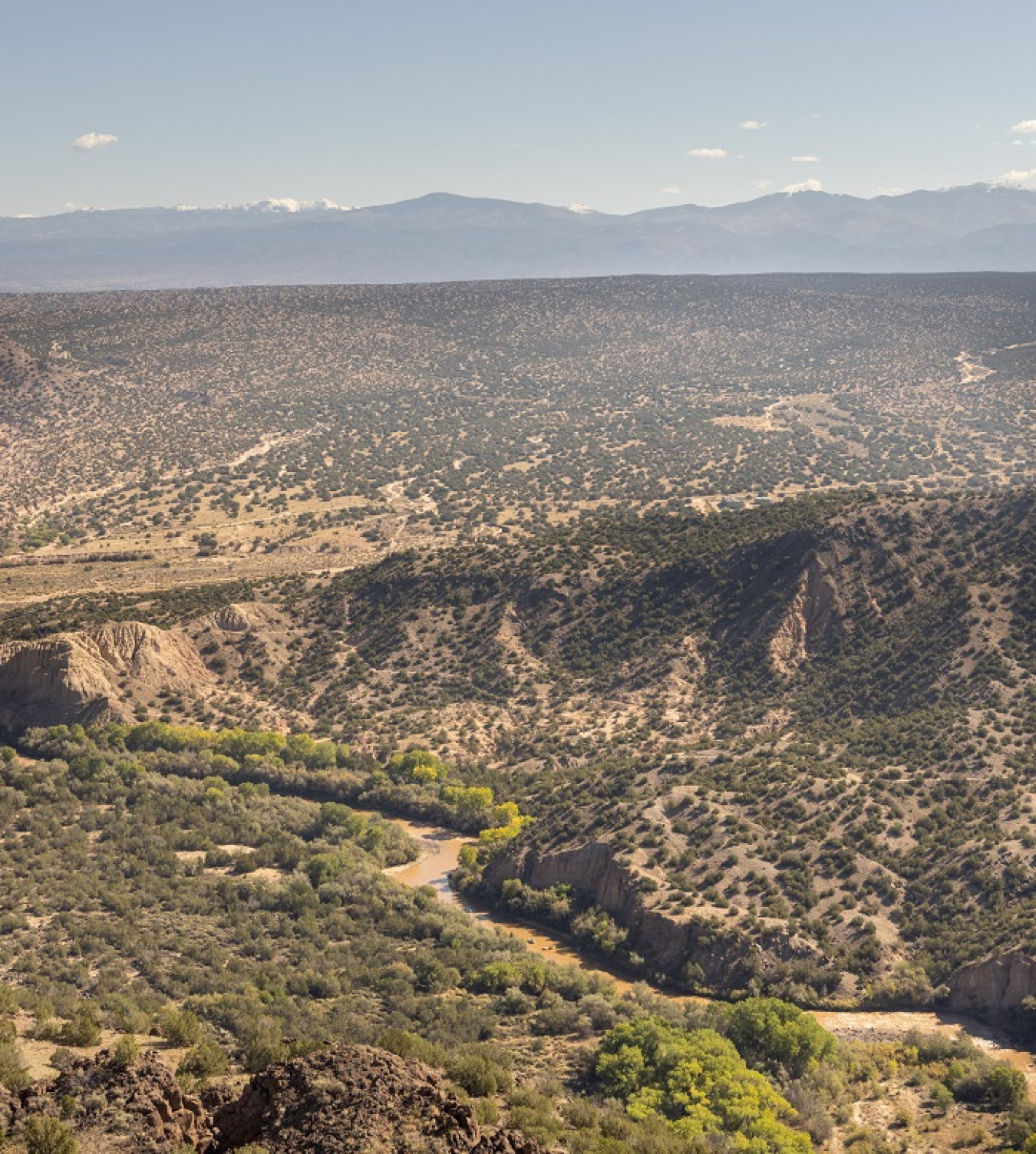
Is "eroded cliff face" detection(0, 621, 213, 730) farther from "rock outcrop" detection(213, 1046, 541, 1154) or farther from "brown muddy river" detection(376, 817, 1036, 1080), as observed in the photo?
"rock outcrop" detection(213, 1046, 541, 1154)

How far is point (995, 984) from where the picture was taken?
39.2m

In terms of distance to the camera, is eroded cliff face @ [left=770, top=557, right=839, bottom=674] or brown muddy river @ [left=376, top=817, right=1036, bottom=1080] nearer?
brown muddy river @ [left=376, top=817, right=1036, bottom=1080]

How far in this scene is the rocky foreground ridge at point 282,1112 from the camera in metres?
21.7

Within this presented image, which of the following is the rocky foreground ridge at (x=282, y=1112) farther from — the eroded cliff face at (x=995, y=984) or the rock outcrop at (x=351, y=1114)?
the eroded cliff face at (x=995, y=984)

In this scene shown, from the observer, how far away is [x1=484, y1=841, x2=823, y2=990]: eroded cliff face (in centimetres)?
4122

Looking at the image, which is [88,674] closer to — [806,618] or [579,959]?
[579,959]

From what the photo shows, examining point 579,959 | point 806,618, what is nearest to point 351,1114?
point 579,959

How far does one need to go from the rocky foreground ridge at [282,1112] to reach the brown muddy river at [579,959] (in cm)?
1851

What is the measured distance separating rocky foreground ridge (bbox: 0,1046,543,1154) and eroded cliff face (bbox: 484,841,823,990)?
19.4 m

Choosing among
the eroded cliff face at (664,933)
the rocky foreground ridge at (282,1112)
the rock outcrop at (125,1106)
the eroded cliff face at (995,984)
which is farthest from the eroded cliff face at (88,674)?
the rocky foreground ridge at (282,1112)

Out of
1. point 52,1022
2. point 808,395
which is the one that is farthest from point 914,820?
point 808,395

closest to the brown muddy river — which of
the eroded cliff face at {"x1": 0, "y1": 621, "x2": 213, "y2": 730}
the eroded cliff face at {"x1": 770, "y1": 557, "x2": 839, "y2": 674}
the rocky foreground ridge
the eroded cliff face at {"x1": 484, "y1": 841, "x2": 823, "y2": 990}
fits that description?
the eroded cliff face at {"x1": 484, "y1": 841, "x2": 823, "y2": 990}

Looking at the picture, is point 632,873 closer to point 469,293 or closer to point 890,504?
point 890,504

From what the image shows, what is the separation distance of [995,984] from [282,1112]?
2443 cm
